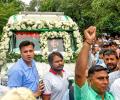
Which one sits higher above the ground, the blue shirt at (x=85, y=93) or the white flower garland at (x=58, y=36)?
the white flower garland at (x=58, y=36)

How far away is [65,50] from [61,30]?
62 centimetres

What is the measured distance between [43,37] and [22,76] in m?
5.75

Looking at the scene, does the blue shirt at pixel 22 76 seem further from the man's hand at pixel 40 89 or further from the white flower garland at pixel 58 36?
the white flower garland at pixel 58 36

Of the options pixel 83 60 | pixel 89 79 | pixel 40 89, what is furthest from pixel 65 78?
pixel 83 60

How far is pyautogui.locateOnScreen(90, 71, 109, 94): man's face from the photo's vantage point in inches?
189

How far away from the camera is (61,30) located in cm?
1238

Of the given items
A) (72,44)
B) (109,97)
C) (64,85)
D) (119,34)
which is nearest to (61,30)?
(72,44)

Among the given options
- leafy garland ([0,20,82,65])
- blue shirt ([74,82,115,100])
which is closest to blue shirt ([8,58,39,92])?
blue shirt ([74,82,115,100])

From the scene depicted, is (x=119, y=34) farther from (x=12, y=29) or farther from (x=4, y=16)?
(x=12, y=29)

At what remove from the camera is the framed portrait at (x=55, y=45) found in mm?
12086

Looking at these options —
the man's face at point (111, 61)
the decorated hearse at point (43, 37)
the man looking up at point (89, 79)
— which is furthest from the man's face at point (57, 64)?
the decorated hearse at point (43, 37)

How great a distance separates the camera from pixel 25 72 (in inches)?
258

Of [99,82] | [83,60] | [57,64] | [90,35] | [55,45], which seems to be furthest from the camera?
[55,45]

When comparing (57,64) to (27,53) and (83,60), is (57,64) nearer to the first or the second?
(27,53)
